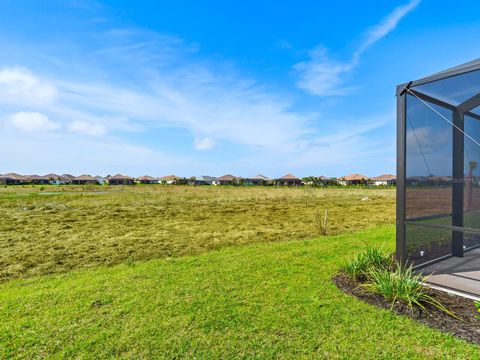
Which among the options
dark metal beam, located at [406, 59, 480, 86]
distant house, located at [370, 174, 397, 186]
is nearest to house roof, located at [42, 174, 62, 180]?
distant house, located at [370, 174, 397, 186]

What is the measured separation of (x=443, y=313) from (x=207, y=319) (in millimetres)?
3005

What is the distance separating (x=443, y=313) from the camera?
3.35 m

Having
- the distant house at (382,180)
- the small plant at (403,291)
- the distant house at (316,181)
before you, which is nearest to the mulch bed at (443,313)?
the small plant at (403,291)

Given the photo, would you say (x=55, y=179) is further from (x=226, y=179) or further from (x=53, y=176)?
(x=226, y=179)

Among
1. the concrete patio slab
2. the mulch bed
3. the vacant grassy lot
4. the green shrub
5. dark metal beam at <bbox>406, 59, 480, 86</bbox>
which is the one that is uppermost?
dark metal beam at <bbox>406, 59, 480, 86</bbox>

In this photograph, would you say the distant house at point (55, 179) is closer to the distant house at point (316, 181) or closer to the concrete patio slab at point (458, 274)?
the distant house at point (316, 181)

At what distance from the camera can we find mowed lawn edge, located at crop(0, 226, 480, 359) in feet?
→ 8.98

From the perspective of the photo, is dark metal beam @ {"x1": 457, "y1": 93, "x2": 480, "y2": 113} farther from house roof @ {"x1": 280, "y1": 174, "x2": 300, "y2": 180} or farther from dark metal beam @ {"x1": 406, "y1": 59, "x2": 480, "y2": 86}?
house roof @ {"x1": 280, "y1": 174, "x2": 300, "y2": 180}

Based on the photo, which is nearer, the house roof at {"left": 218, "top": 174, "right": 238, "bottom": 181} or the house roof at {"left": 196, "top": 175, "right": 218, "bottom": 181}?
the house roof at {"left": 218, "top": 174, "right": 238, "bottom": 181}

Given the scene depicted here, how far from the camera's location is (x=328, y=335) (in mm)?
2945

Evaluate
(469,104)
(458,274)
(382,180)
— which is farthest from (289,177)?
(458,274)

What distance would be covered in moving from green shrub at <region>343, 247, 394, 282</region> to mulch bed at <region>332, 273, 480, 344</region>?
31 centimetres

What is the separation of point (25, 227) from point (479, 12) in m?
17.3

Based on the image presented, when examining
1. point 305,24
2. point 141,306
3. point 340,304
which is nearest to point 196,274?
point 141,306
